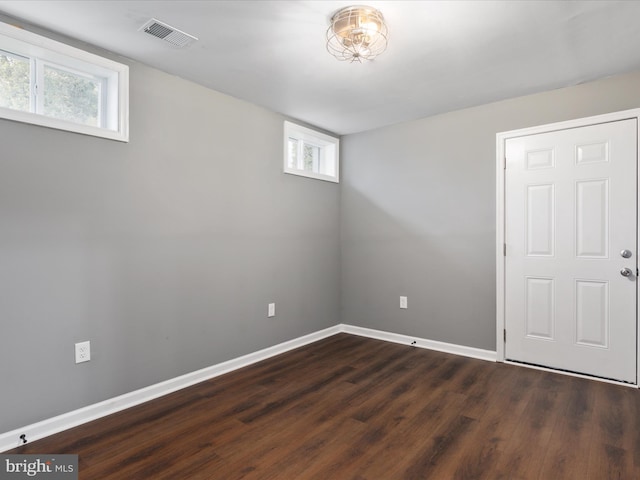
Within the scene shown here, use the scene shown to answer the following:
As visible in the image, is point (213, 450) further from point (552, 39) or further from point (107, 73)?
point (552, 39)

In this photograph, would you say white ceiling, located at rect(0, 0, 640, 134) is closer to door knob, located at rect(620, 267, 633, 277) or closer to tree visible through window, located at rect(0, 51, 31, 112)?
tree visible through window, located at rect(0, 51, 31, 112)

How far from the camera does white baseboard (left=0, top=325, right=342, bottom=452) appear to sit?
2.01 meters

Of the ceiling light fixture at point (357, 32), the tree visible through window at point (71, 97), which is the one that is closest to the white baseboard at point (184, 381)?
the tree visible through window at point (71, 97)

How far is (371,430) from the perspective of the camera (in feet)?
7.07

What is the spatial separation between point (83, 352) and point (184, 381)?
0.80m

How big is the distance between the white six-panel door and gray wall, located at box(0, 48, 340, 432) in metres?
2.13

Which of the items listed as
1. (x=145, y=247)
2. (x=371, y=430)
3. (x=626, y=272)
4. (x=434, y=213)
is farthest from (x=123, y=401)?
(x=626, y=272)

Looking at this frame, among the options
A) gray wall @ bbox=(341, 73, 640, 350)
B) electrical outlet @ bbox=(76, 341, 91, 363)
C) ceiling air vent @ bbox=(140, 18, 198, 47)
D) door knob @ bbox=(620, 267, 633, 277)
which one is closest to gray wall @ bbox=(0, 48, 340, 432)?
electrical outlet @ bbox=(76, 341, 91, 363)

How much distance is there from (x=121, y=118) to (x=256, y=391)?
7.18 ft

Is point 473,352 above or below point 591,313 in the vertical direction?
below

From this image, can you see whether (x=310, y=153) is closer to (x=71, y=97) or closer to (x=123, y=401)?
(x=71, y=97)

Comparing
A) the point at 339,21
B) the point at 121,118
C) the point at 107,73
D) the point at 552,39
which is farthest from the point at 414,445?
the point at 107,73

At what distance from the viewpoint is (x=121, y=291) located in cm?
243

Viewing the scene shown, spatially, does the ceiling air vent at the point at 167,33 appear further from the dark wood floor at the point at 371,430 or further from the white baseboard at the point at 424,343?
the white baseboard at the point at 424,343
